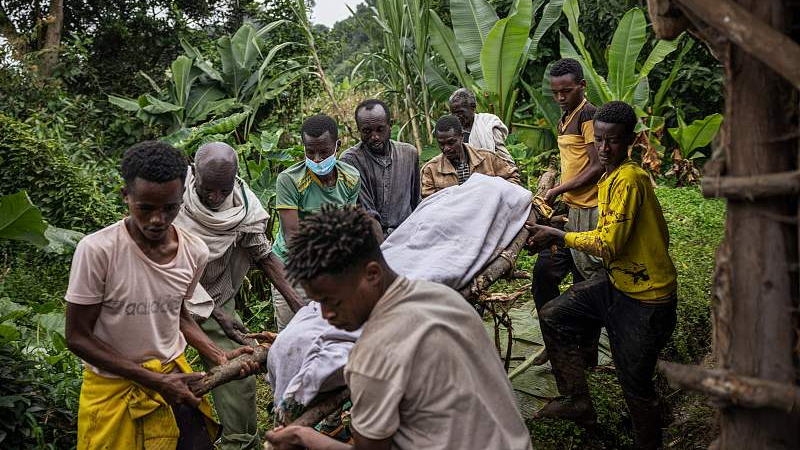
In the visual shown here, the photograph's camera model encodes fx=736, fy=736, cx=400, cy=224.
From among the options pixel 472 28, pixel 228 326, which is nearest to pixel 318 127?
pixel 228 326

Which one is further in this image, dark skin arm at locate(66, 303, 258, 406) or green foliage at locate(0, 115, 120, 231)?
green foliage at locate(0, 115, 120, 231)

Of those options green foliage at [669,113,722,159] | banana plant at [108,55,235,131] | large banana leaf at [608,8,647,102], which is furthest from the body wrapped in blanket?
banana plant at [108,55,235,131]

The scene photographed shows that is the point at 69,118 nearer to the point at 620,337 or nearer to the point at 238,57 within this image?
the point at 238,57

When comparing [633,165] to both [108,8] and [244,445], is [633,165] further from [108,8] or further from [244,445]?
[108,8]

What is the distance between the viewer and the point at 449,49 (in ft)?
31.1

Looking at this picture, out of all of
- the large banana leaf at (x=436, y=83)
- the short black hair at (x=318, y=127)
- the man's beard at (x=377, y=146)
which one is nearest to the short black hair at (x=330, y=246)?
the short black hair at (x=318, y=127)

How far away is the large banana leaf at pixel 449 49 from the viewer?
9.41 meters

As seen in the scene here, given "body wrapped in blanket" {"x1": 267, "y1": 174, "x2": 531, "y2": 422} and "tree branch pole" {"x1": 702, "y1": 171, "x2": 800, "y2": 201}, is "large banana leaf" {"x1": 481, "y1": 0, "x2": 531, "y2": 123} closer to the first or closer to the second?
"body wrapped in blanket" {"x1": 267, "y1": 174, "x2": 531, "y2": 422}

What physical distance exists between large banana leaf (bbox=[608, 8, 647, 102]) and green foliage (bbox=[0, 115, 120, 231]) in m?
6.05

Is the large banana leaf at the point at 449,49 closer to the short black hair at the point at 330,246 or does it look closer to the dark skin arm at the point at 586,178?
the dark skin arm at the point at 586,178

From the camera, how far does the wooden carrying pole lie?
2066 mm

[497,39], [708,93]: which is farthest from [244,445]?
[708,93]

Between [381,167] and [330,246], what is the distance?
2.64 meters

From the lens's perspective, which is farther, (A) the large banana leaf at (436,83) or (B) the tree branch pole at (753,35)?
(A) the large banana leaf at (436,83)
